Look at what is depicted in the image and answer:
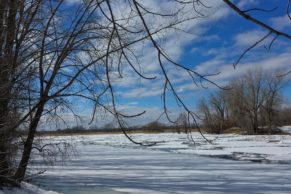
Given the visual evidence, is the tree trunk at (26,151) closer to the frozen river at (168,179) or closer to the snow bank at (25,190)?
the snow bank at (25,190)

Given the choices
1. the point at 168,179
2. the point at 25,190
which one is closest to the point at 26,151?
the point at 25,190

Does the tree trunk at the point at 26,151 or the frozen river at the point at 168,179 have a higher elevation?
the tree trunk at the point at 26,151

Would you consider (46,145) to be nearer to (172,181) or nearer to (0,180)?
(0,180)

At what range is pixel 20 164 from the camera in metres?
10.8

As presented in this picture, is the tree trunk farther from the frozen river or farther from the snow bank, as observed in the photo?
the frozen river

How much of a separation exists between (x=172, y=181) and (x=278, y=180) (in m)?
2.83

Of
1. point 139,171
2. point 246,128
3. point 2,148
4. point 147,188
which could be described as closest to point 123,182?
point 147,188

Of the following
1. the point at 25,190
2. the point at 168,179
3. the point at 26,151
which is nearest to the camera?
the point at 25,190

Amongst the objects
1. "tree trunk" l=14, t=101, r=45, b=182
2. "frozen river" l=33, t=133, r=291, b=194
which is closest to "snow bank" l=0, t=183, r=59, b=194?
"tree trunk" l=14, t=101, r=45, b=182

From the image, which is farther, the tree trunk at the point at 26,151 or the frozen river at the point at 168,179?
the frozen river at the point at 168,179

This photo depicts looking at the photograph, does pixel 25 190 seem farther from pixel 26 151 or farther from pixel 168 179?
pixel 168 179

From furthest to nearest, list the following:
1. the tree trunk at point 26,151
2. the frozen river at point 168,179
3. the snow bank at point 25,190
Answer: the frozen river at point 168,179, the tree trunk at point 26,151, the snow bank at point 25,190

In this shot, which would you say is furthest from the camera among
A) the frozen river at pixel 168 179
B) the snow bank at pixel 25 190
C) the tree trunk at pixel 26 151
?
the frozen river at pixel 168 179

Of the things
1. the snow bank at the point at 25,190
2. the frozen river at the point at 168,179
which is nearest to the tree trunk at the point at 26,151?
the snow bank at the point at 25,190
